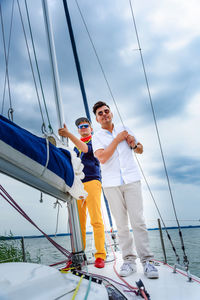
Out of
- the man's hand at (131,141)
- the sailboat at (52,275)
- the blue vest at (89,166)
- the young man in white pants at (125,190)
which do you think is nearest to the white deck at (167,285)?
the sailboat at (52,275)

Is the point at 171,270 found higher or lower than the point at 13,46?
lower

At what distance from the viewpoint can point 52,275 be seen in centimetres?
119

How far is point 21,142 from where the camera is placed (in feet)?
3.44

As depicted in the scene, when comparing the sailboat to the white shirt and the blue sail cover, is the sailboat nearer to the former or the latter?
the blue sail cover

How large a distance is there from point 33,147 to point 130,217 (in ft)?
4.17

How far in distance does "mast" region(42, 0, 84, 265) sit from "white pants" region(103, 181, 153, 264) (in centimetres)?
42

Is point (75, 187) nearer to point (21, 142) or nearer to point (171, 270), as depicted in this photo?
point (21, 142)

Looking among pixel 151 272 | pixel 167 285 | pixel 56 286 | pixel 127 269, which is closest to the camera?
pixel 56 286

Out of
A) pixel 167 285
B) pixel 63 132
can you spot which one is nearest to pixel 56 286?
pixel 167 285

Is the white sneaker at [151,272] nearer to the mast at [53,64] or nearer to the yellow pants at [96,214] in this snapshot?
the yellow pants at [96,214]

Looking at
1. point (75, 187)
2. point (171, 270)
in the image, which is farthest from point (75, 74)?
point (171, 270)

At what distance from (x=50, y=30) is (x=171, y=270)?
118 inches

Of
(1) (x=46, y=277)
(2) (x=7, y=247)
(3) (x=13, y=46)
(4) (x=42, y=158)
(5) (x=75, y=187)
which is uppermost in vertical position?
(3) (x=13, y=46)

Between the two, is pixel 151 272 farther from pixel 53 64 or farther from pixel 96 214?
pixel 53 64
